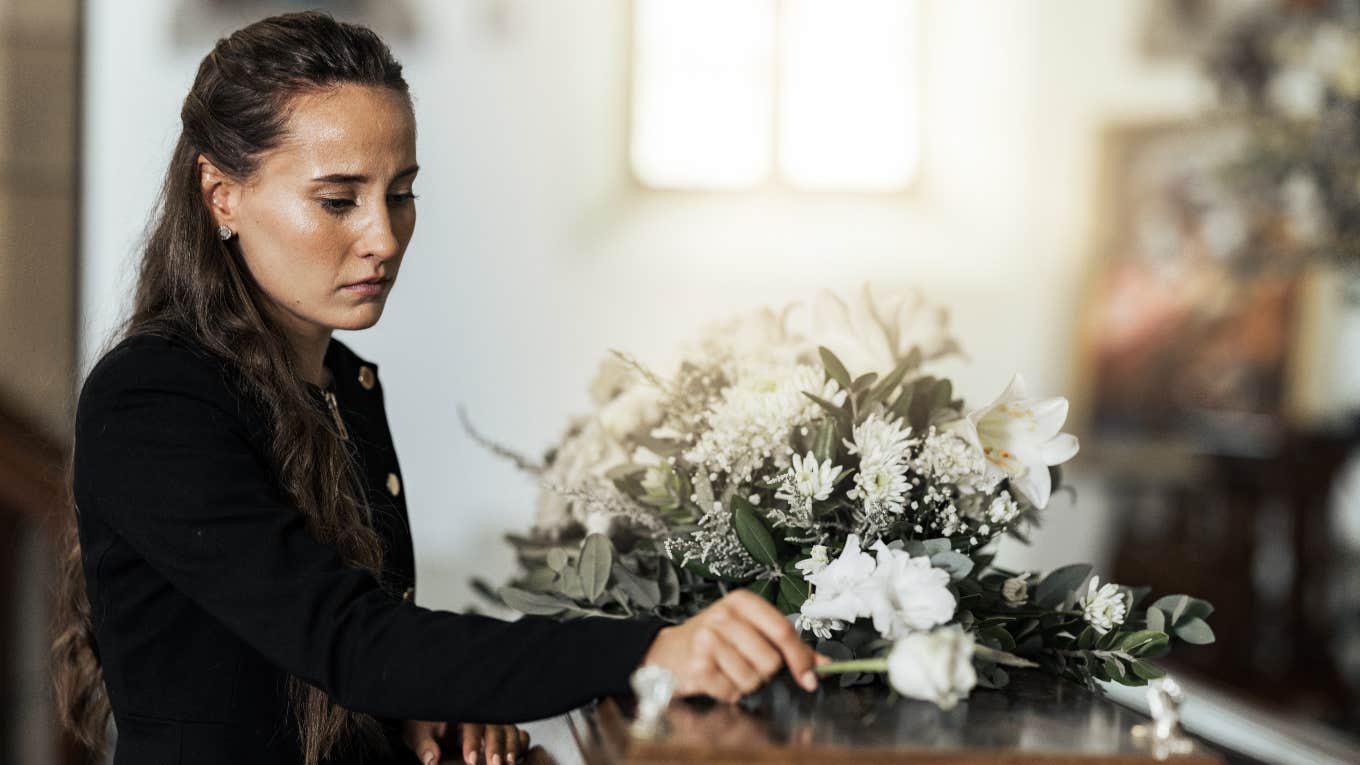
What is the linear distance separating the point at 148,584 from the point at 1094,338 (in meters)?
4.64

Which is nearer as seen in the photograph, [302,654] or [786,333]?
[302,654]

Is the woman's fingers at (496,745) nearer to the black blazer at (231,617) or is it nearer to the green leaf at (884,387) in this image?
the black blazer at (231,617)

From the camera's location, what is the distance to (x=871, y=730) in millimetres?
1060

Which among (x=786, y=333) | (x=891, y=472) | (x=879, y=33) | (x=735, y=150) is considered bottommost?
(x=891, y=472)

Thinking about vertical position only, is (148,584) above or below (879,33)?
below

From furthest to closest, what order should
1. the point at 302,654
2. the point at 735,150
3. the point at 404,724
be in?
1. the point at 735,150
2. the point at 404,724
3. the point at 302,654

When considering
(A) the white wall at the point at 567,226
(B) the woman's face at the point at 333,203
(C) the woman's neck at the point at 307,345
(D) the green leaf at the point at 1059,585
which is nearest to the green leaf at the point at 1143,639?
(D) the green leaf at the point at 1059,585

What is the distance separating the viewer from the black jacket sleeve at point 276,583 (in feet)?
3.79

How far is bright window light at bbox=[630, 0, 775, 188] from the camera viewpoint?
16.4ft

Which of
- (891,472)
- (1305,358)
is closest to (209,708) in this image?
(891,472)

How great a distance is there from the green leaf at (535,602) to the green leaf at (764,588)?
10.3 inches

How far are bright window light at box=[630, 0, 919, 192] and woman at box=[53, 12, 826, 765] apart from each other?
355cm

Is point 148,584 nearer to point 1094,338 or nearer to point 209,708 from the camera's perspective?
point 209,708

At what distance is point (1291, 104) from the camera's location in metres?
5.68
